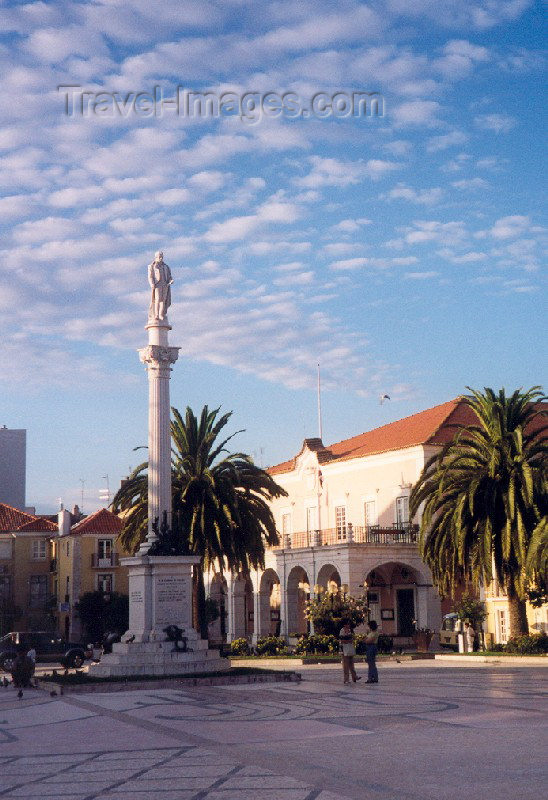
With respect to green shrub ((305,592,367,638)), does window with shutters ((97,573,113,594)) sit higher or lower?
higher

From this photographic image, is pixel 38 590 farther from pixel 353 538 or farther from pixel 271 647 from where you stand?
Result: pixel 271 647

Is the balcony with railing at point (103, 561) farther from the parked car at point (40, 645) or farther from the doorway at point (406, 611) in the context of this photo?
the doorway at point (406, 611)

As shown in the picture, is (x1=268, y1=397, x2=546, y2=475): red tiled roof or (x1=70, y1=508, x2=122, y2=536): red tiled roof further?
(x1=70, y1=508, x2=122, y2=536): red tiled roof

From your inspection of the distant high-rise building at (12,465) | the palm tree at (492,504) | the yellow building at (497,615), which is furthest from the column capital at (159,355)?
the distant high-rise building at (12,465)

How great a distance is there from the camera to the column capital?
3161 cm

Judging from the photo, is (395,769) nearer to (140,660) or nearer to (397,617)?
(140,660)

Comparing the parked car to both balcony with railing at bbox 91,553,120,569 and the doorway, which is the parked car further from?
balcony with railing at bbox 91,553,120,569

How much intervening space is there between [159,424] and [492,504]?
13236 millimetres

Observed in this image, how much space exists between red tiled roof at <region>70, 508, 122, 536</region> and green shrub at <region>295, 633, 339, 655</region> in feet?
112

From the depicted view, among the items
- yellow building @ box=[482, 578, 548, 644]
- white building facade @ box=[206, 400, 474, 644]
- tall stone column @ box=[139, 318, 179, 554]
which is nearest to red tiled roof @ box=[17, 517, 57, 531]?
white building facade @ box=[206, 400, 474, 644]

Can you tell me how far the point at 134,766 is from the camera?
13.0 m

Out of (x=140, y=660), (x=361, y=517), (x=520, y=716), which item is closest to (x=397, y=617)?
(x=361, y=517)

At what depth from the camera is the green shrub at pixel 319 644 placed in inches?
1623

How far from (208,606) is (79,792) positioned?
5120 centimetres
